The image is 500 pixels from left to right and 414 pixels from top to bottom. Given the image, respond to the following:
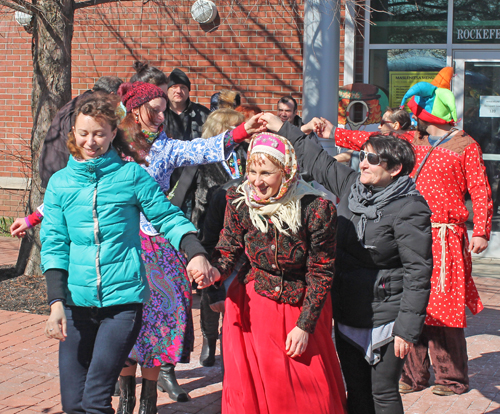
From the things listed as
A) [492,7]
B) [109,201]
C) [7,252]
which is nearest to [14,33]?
[7,252]

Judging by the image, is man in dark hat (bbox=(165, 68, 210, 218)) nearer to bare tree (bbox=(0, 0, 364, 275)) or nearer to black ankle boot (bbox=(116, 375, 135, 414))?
bare tree (bbox=(0, 0, 364, 275))

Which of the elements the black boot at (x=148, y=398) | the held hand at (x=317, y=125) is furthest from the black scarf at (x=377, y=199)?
the black boot at (x=148, y=398)

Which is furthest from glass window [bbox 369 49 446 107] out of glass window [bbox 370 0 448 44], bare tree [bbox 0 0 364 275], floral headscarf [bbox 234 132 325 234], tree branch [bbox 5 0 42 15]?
floral headscarf [bbox 234 132 325 234]

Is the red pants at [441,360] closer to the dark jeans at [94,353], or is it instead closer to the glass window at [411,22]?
the dark jeans at [94,353]

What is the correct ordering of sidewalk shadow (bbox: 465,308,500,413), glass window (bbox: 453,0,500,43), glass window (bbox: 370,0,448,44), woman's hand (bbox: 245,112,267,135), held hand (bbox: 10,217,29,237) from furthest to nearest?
glass window (bbox: 370,0,448,44)
glass window (bbox: 453,0,500,43)
sidewalk shadow (bbox: 465,308,500,413)
woman's hand (bbox: 245,112,267,135)
held hand (bbox: 10,217,29,237)

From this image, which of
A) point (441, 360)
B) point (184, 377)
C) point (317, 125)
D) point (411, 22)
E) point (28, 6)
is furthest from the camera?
point (411, 22)

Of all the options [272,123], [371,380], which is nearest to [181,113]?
[272,123]

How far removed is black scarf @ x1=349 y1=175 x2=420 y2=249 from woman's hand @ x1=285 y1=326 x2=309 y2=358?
0.55 m

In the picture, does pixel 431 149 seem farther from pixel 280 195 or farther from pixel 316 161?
pixel 280 195

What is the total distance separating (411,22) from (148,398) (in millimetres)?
7441

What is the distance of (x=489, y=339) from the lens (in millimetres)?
5516

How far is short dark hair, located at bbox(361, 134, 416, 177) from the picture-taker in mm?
3076

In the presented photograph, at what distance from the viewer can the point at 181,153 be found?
12.3 ft

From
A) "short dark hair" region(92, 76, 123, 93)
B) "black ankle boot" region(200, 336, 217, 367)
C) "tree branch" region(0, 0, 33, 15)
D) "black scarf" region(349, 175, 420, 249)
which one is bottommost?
"black ankle boot" region(200, 336, 217, 367)
